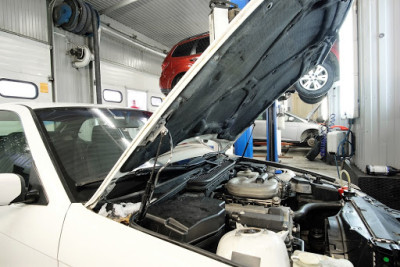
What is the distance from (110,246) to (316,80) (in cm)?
576

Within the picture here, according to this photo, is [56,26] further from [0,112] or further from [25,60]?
[0,112]

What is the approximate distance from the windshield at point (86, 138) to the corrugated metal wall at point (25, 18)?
177 inches

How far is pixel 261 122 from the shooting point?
26.1 feet

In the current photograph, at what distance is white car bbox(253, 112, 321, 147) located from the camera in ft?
25.5

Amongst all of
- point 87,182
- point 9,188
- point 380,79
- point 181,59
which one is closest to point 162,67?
point 181,59

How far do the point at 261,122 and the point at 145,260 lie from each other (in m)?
7.62

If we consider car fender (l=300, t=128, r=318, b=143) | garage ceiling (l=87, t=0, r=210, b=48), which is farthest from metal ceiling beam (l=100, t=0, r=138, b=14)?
car fender (l=300, t=128, r=318, b=143)

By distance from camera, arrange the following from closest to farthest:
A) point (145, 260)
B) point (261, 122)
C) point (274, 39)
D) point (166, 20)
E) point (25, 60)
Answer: point (145, 260) → point (274, 39) → point (25, 60) → point (166, 20) → point (261, 122)

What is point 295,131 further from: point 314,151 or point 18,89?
point 18,89

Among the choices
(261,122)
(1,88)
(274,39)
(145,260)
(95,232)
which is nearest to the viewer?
(145,260)

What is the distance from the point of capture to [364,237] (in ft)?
2.94

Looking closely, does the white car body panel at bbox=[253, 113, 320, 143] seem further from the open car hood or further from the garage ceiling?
the open car hood

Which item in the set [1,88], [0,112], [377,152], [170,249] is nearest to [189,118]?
[170,249]

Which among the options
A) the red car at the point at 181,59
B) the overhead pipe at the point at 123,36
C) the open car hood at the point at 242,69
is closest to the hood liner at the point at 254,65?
the open car hood at the point at 242,69
